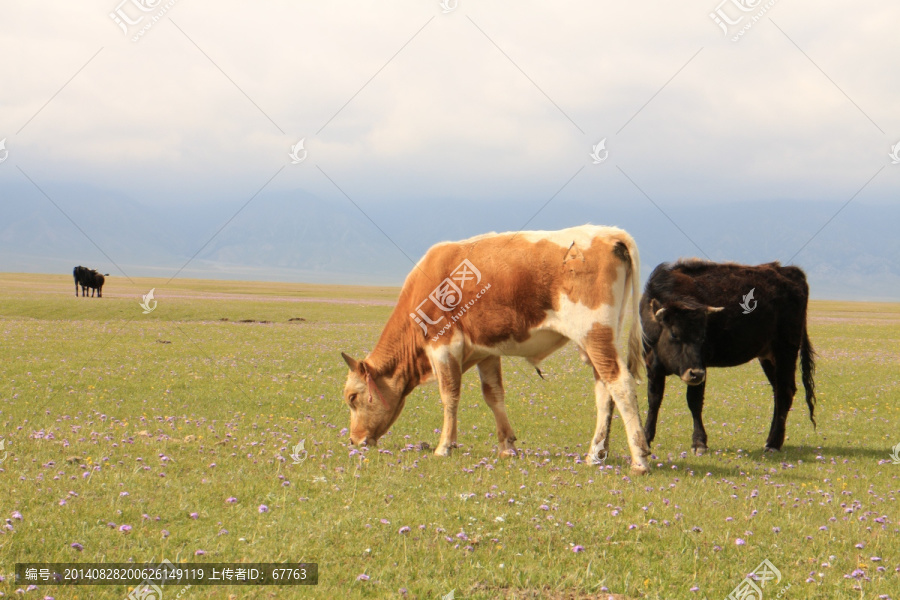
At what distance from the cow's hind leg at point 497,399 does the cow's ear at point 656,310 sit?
301 centimetres

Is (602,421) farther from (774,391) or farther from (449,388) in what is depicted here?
(774,391)

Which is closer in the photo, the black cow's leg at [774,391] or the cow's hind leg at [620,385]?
the cow's hind leg at [620,385]

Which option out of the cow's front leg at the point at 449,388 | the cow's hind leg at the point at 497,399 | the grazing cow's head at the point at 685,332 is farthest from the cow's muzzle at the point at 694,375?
the cow's front leg at the point at 449,388

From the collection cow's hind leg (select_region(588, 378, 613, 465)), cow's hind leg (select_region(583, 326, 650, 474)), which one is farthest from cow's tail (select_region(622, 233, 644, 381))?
cow's hind leg (select_region(583, 326, 650, 474))

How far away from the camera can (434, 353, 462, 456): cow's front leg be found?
37.4 ft

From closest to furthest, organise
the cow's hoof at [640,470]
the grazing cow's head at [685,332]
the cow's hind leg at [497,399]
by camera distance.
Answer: the cow's hoof at [640,470], the cow's hind leg at [497,399], the grazing cow's head at [685,332]

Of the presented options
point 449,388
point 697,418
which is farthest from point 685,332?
point 449,388

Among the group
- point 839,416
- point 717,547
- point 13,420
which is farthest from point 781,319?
point 13,420

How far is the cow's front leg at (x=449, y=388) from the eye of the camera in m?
11.4

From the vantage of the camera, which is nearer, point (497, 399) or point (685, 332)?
point (497, 399)

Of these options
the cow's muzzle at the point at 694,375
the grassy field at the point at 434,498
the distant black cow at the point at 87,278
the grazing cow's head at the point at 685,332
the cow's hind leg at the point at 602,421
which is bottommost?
the grassy field at the point at 434,498

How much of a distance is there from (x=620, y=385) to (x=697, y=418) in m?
4.01

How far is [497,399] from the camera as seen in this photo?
40.0 feet

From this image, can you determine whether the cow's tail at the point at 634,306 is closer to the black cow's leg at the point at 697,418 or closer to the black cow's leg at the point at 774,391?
the black cow's leg at the point at 697,418
